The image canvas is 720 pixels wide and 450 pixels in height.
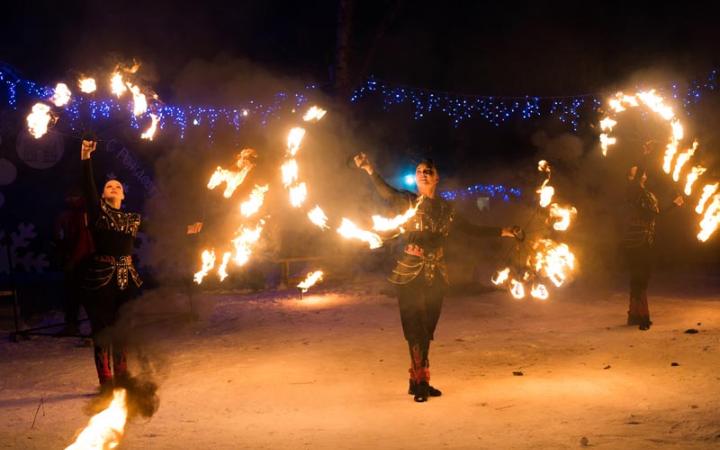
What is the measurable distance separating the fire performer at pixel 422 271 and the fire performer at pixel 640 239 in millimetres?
3964

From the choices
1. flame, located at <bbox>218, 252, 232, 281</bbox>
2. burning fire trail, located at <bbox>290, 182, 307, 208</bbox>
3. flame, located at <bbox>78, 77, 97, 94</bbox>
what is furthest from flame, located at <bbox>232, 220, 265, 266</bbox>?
flame, located at <bbox>78, 77, 97, 94</bbox>

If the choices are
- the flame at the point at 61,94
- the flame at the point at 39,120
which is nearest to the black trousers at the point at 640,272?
the flame at the point at 61,94

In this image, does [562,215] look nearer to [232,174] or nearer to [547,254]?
[547,254]

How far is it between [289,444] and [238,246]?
432cm

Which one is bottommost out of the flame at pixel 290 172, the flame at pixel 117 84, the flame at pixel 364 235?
the flame at pixel 364 235

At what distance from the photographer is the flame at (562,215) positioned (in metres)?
7.80

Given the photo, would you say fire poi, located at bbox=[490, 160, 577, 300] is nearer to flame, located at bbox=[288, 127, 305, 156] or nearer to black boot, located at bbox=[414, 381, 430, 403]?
black boot, located at bbox=[414, 381, 430, 403]

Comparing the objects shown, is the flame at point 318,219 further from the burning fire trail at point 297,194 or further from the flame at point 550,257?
the flame at point 550,257

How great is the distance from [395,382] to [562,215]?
284 centimetres

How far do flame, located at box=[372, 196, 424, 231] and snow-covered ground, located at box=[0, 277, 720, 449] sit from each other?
1439 millimetres

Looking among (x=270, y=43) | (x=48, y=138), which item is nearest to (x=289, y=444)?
(x=48, y=138)

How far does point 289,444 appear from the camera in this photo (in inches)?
182

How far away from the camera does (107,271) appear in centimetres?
601

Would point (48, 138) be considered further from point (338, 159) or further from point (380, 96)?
point (380, 96)
